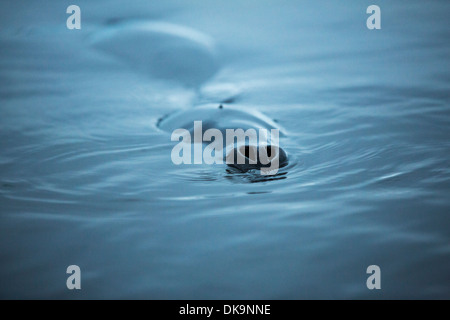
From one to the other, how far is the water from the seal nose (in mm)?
128

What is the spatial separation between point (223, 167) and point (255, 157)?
0.90 ft

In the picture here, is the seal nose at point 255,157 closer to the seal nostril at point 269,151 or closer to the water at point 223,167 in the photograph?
the seal nostril at point 269,151

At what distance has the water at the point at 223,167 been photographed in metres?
3.13

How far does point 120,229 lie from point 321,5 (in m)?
5.75

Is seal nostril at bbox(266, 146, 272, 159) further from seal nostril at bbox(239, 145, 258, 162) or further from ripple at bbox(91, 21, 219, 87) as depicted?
ripple at bbox(91, 21, 219, 87)

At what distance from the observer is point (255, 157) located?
13.9 feet

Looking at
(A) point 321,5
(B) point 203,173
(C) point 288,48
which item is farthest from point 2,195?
(A) point 321,5

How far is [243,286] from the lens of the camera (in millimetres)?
2986

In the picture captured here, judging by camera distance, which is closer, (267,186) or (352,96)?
(267,186)

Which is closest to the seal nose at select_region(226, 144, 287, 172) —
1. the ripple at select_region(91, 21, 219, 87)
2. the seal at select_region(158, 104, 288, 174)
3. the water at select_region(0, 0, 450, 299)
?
the seal at select_region(158, 104, 288, 174)

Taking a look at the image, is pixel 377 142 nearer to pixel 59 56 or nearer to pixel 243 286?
pixel 243 286

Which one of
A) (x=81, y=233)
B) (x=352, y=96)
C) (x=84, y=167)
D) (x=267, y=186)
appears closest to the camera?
(x=81, y=233)

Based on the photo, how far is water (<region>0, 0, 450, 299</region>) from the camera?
3.13 m

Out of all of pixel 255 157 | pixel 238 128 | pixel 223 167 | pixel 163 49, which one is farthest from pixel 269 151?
pixel 163 49
